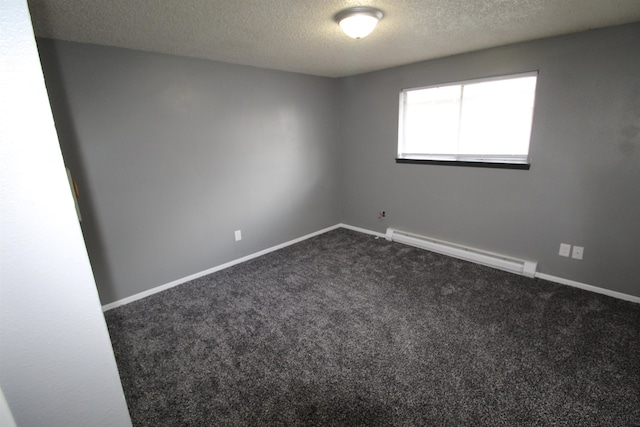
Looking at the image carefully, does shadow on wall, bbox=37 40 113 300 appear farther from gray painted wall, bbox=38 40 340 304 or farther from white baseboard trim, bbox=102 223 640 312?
white baseboard trim, bbox=102 223 640 312

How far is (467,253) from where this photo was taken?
3.28 meters

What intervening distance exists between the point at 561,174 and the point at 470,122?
978mm

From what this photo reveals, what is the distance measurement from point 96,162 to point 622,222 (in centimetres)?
438

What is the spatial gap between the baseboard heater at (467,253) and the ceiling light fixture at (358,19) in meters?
2.51

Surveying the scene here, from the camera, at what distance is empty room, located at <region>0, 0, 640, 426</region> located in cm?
73

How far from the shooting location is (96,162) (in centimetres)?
242

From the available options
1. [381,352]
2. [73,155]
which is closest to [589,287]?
[381,352]

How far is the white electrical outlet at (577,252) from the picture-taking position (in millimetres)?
2646

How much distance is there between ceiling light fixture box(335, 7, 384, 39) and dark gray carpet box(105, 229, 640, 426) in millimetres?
2105

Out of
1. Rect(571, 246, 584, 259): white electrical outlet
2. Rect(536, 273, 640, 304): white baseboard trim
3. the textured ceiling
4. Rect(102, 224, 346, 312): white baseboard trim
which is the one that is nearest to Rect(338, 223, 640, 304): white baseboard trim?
Rect(536, 273, 640, 304): white baseboard trim

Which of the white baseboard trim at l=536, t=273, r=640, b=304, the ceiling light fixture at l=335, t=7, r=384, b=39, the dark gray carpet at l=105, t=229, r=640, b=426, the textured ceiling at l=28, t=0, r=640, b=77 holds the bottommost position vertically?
the dark gray carpet at l=105, t=229, r=640, b=426

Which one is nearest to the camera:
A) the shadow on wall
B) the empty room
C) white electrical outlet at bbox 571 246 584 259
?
the empty room

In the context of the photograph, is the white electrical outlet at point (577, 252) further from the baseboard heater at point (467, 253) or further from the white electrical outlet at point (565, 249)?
the baseboard heater at point (467, 253)

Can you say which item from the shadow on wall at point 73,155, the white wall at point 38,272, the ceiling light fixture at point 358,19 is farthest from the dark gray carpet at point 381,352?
the ceiling light fixture at point 358,19
